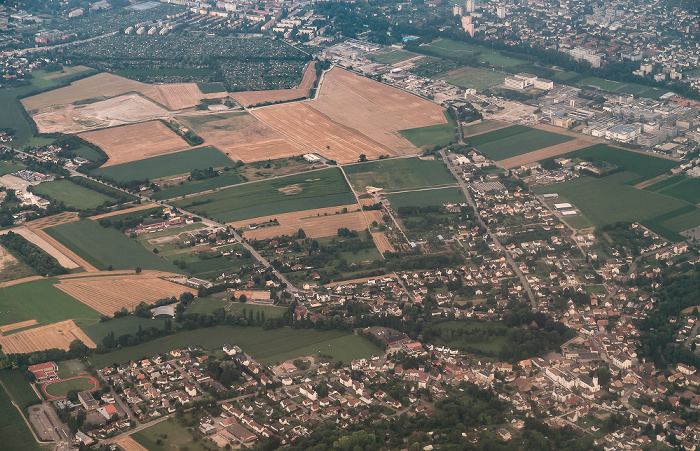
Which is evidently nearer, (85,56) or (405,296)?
(405,296)

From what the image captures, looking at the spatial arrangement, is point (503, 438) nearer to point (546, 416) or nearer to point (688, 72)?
point (546, 416)

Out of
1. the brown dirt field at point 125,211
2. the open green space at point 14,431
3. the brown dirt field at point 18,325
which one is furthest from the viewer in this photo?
the brown dirt field at point 125,211

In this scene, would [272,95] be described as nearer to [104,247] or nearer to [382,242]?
[382,242]

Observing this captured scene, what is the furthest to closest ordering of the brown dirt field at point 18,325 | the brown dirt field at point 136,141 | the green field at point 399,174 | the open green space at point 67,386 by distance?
the brown dirt field at point 136,141
the green field at point 399,174
the brown dirt field at point 18,325
the open green space at point 67,386

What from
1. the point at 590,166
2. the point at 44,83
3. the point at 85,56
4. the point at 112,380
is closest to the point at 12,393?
the point at 112,380

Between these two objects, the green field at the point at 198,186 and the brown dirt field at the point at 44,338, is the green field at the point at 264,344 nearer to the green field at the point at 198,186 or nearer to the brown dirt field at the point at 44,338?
the brown dirt field at the point at 44,338

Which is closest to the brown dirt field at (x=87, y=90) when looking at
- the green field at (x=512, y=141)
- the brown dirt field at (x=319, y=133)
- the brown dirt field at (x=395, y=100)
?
the brown dirt field at (x=319, y=133)

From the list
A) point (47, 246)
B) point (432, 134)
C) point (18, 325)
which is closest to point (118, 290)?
point (18, 325)

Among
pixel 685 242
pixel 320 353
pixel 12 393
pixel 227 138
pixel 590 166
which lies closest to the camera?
pixel 12 393
